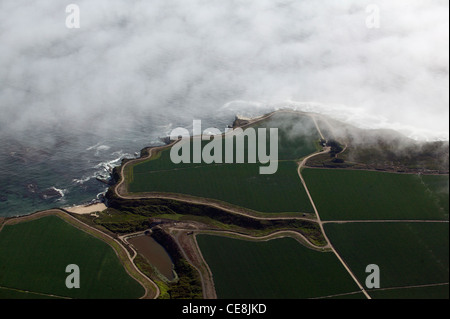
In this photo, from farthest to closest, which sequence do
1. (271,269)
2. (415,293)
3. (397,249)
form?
(271,269), (397,249), (415,293)

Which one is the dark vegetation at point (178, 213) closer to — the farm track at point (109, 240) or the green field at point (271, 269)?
the farm track at point (109, 240)

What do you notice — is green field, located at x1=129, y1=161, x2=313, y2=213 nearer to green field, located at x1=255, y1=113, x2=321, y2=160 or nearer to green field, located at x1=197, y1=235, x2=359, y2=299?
green field, located at x1=255, y1=113, x2=321, y2=160

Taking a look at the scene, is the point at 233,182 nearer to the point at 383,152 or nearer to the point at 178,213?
the point at 178,213

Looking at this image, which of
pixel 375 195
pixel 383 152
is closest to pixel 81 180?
pixel 375 195

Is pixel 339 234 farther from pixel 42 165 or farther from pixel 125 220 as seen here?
pixel 42 165

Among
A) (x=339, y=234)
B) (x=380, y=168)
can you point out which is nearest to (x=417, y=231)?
(x=339, y=234)

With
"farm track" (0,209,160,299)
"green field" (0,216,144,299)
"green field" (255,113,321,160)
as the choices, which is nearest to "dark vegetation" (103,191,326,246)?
"farm track" (0,209,160,299)

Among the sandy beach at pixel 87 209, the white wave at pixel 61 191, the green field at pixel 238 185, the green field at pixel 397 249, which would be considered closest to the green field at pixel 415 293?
the green field at pixel 397 249

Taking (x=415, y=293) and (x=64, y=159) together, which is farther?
(x=64, y=159)
